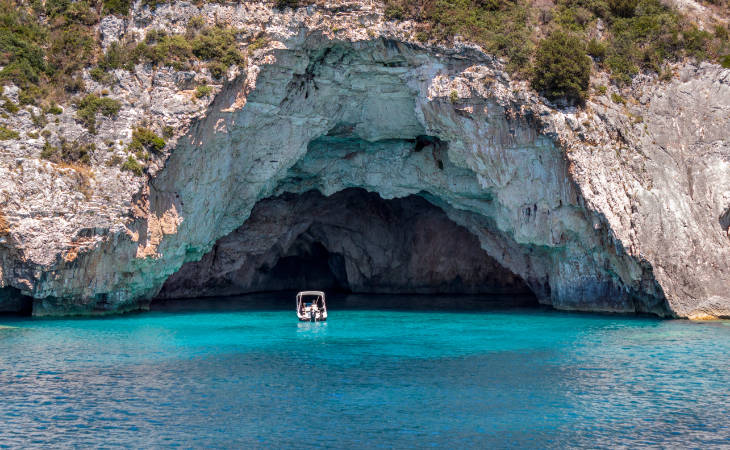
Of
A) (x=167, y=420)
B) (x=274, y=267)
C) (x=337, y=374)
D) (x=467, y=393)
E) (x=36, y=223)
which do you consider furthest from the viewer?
(x=274, y=267)

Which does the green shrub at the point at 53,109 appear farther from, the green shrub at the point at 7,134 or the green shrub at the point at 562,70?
the green shrub at the point at 562,70

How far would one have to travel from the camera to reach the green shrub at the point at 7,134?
116 ft

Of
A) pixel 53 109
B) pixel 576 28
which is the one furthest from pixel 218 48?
pixel 576 28

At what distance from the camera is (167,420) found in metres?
19.0

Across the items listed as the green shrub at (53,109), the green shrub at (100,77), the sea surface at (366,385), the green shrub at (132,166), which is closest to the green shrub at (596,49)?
the sea surface at (366,385)

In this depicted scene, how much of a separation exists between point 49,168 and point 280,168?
1272cm

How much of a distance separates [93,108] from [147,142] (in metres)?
3.49

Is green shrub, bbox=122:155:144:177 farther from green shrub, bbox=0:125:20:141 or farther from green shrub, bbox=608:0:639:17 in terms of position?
green shrub, bbox=608:0:639:17

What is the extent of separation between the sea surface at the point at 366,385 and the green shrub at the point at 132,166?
7.95 m

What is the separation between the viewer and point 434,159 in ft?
148

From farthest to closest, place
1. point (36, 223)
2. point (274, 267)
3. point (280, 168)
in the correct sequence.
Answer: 1. point (274, 267)
2. point (280, 168)
3. point (36, 223)

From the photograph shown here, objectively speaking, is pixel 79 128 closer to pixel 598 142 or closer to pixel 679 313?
pixel 598 142

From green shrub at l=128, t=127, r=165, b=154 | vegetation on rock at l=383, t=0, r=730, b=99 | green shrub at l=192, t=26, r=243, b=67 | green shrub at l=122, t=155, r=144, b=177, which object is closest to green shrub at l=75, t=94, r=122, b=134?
green shrub at l=128, t=127, r=165, b=154

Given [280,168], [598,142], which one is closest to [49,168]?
[280,168]
